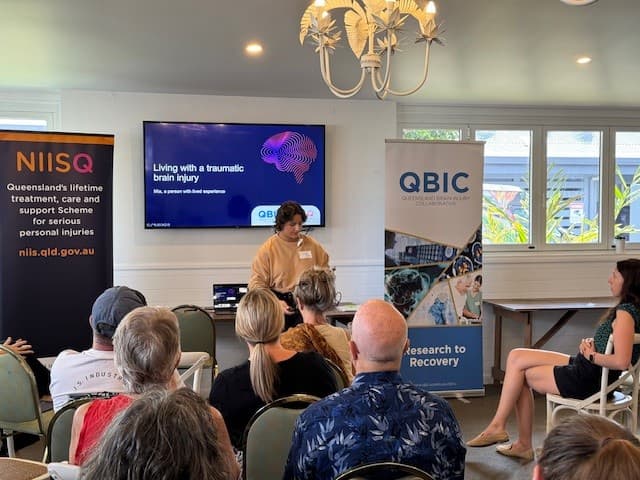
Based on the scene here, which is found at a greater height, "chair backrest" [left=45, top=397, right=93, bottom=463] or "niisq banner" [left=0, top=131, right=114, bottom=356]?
"niisq banner" [left=0, top=131, right=114, bottom=356]

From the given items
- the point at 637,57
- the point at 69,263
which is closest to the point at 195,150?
the point at 69,263

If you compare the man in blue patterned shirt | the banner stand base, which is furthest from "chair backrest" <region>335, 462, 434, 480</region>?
the banner stand base

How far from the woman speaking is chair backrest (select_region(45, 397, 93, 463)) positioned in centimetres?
228

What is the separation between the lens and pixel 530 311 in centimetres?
485

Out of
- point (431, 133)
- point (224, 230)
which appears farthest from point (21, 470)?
point (431, 133)

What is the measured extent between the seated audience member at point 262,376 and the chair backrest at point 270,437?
0.19 meters

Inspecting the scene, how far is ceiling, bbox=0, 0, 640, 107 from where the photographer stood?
3205 mm

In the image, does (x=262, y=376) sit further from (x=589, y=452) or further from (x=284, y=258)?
(x=284, y=258)

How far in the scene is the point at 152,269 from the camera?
4996mm

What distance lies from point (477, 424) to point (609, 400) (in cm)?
113

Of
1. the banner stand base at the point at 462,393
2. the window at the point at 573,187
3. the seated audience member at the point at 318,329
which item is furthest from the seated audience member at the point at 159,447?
the window at the point at 573,187

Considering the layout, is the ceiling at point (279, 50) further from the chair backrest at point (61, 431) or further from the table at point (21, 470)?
the table at point (21, 470)

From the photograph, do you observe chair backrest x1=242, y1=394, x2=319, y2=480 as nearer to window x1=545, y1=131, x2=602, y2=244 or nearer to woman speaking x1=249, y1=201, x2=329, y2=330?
woman speaking x1=249, y1=201, x2=329, y2=330

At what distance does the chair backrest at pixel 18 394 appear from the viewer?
9.03 ft
